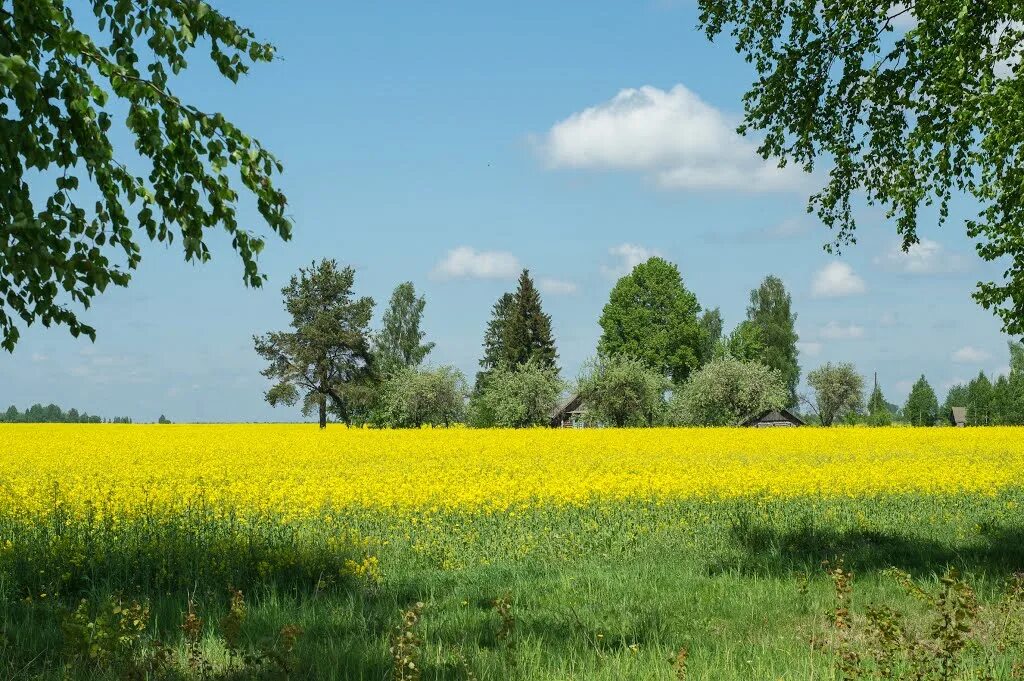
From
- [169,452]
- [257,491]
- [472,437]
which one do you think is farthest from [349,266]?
[257,491]

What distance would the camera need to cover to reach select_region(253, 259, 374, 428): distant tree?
66.1 metres

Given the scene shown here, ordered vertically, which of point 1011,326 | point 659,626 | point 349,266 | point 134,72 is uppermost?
point 349,266

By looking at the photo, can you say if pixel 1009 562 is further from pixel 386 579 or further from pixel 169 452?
pixel 169 452

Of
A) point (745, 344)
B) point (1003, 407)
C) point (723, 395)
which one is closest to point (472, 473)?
point (723, 395)

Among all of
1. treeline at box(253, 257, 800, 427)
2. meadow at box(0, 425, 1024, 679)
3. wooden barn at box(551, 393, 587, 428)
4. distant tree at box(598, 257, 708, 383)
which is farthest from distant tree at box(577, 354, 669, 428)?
meadow at box(0, 425, 1024, 679)

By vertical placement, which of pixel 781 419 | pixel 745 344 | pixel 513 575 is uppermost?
pixel 745 344

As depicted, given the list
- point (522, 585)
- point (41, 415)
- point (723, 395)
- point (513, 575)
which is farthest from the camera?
point (41, 415)

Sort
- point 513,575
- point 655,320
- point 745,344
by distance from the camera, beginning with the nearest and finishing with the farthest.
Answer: point 513,575, point 655,320, point 745,344

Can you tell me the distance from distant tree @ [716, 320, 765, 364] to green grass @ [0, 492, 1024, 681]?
3150 inches

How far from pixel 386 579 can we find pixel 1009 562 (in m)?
7.56

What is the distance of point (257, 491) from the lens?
56.4 feet

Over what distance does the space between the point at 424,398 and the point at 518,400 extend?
6.45 m

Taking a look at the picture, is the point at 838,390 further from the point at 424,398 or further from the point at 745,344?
the point at 424,398

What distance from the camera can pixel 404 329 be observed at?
283 feet
